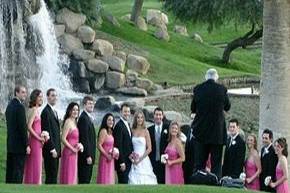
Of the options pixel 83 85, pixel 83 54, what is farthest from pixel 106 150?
pixel 83 54

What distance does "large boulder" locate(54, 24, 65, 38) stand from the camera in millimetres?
35344

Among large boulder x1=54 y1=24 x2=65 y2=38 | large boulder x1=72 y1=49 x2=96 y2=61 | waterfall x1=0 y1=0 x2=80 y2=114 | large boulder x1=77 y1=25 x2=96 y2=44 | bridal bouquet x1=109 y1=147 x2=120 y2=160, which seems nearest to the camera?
bridal bouquet x1=109 y1=147 x2=120 y2=160

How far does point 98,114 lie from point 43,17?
7.44 m

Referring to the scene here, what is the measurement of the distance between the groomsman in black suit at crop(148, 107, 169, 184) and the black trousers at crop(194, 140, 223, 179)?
21.1 inches

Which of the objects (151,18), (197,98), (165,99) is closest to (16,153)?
(197,98)

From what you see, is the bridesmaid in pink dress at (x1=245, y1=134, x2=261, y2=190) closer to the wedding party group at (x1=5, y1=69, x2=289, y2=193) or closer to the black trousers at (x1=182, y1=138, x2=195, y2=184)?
the wedding party group at (x1=5, y1=69, x2=289, y2=193)

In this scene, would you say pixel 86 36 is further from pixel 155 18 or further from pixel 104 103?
pixel 155 18

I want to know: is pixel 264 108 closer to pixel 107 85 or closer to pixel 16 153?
pixel 16 153

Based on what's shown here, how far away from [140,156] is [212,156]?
3.63ft

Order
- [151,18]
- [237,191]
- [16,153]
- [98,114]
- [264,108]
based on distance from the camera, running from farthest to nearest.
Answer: [151,18] → [98,114] → [264,108] → [16,153] → [237,191]

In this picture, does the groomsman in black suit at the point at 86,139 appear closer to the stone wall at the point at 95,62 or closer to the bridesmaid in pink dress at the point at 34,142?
the bridesmaid in pink dress at the point at 34,142

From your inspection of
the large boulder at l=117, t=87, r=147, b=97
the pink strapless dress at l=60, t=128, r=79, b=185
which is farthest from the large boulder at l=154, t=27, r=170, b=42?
the pink strapless dress at l=60, t=128, r=79, b=185

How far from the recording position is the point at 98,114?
27.7 meters

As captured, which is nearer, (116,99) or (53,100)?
(53,100)
